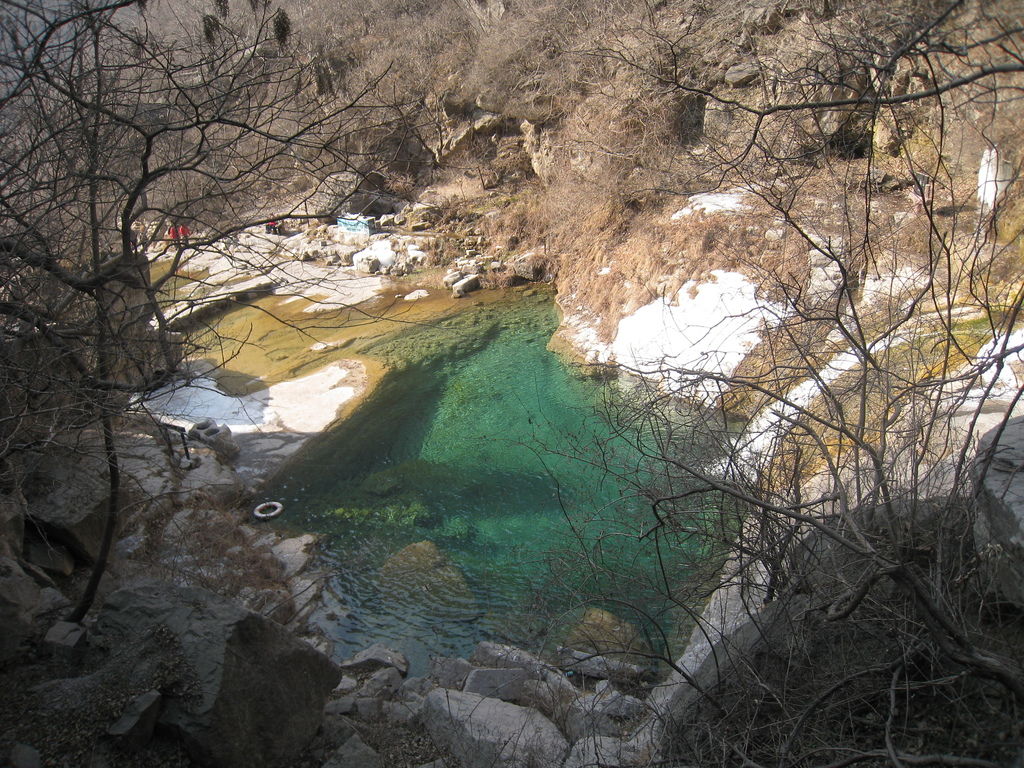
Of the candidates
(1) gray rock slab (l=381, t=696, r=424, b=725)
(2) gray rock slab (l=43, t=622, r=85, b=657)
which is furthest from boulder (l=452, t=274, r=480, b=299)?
(2) gray rock slab (l=43, t=622, r=85, b=657)

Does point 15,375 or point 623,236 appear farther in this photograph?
point 623,236

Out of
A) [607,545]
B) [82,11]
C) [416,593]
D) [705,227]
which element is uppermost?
[82,11]

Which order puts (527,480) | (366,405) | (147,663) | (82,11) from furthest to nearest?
(366,405)
(527,480)
(147,663)
(82,11)

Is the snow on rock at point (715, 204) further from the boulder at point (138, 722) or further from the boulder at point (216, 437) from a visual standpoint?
the boulder at point (138, 722)

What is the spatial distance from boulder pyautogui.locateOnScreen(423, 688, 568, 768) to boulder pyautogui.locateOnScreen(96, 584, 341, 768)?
0.77 metres

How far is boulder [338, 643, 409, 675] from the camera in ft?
20.6

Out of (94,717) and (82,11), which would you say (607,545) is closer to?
(94,717)

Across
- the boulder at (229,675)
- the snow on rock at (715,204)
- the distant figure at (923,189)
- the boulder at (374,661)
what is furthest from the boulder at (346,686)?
the snow on rock at (715,204)

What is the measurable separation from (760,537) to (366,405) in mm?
8854

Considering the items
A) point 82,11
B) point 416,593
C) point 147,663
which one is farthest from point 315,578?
point 82,11

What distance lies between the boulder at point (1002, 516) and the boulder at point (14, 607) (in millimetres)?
5366

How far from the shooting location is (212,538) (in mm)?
8023

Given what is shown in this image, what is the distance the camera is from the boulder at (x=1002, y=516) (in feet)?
10.1

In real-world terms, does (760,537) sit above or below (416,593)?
above
